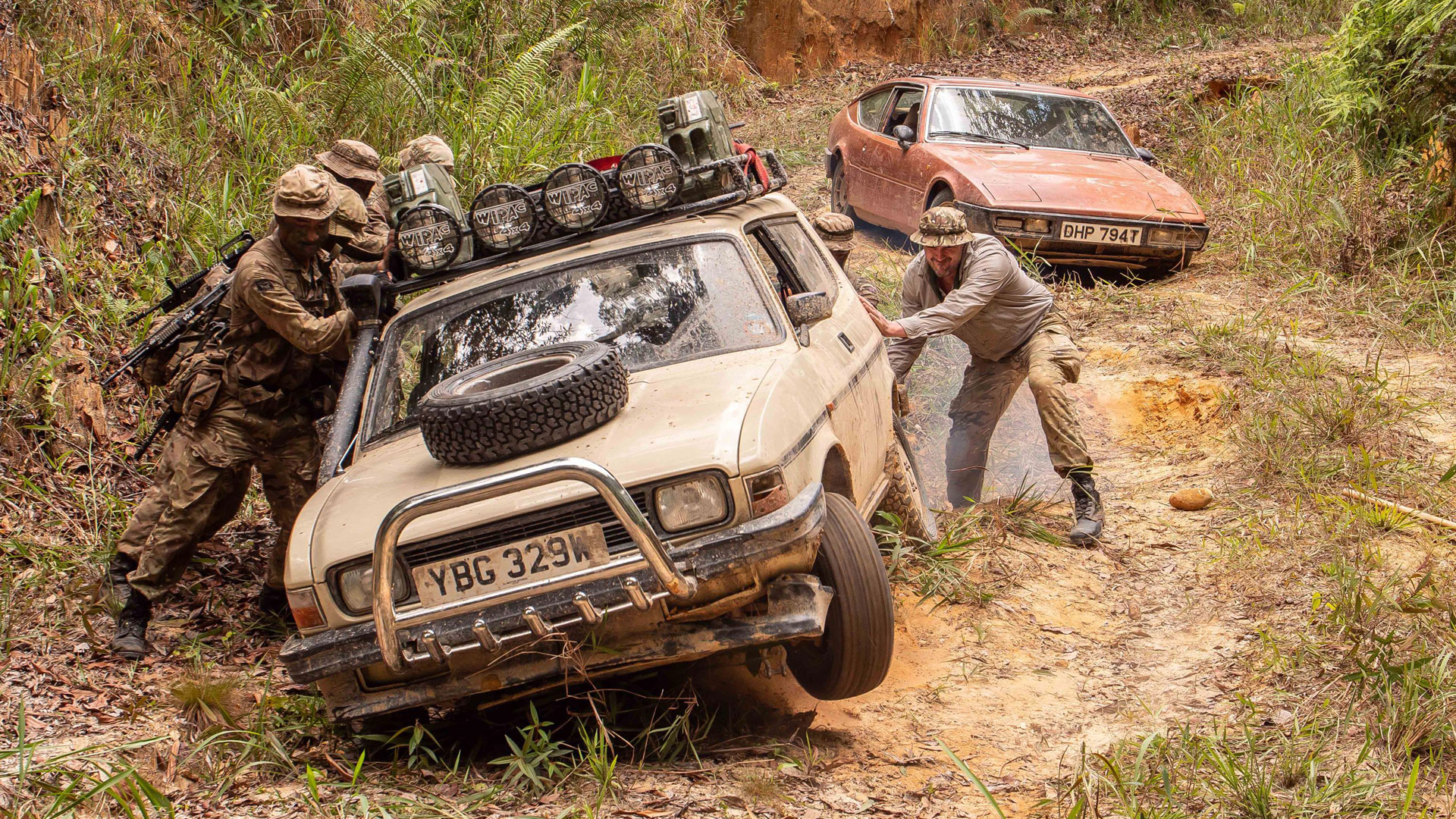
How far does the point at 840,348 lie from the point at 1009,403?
2013mm

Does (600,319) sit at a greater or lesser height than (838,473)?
greater

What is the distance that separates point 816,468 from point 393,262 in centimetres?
211

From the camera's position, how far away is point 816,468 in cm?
379

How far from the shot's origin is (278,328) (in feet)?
15.9

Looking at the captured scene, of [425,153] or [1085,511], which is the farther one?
[425,153]

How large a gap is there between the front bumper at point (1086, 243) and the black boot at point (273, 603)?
536 centimetres

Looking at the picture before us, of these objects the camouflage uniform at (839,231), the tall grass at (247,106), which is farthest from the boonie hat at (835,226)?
the tall grass at (247,106)

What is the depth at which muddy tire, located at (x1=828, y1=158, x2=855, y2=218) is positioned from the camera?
36.6 ft

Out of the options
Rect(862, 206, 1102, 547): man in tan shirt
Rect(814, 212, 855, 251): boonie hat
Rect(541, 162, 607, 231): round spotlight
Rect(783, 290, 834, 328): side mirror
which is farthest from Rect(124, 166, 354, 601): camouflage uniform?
Rect(862, 206, 1102, 547): man in tan shirt

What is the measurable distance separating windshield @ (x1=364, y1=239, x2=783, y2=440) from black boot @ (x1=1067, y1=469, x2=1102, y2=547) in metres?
2.41

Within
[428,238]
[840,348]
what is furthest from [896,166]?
[428,238]

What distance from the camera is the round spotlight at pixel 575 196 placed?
460 centimetres

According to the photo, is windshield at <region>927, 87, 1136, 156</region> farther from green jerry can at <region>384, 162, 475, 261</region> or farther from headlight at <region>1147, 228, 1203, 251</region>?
green jerry can at <region>384, 162, 475, 261</region>

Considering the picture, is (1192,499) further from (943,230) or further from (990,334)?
(943,230)
